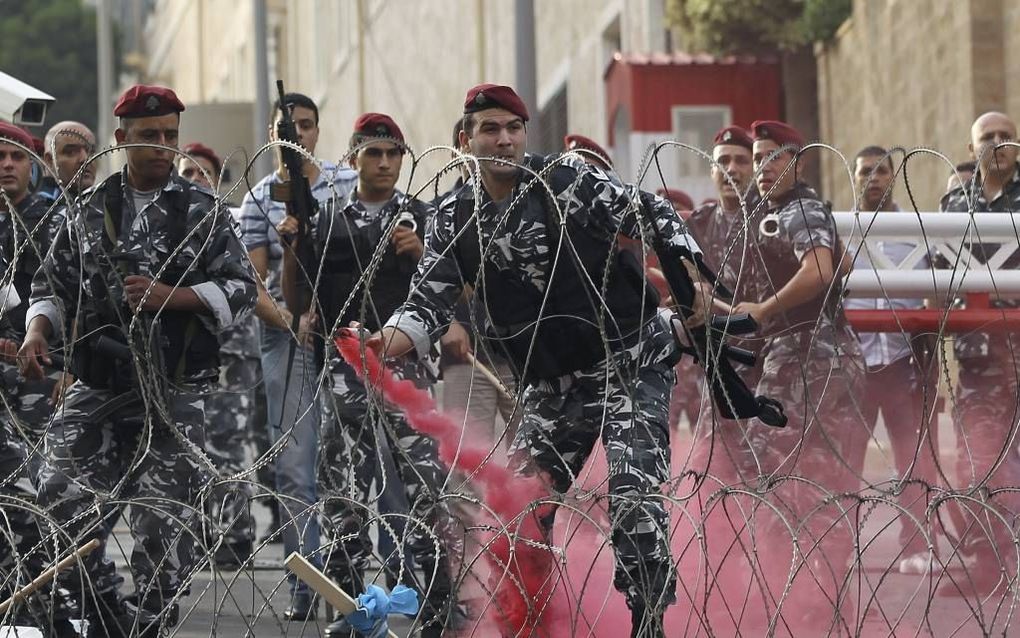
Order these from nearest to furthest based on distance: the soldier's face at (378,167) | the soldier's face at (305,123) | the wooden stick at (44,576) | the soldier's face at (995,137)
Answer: the wooden stick at (44,576)
the soldier's face at (378,167)
the soldier's face at (305,123)
the soldier's face at (995,137)

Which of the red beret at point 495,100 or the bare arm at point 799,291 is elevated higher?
the red beret at point 495,100

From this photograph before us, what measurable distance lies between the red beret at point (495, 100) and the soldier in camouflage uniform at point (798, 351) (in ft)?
4.39

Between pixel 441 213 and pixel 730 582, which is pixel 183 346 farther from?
pixel 730 582

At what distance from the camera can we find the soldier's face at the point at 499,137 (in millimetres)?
5238

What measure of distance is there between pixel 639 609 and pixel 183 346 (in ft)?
4.96

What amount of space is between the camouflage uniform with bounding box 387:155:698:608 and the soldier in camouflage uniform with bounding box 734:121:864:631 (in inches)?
44.3

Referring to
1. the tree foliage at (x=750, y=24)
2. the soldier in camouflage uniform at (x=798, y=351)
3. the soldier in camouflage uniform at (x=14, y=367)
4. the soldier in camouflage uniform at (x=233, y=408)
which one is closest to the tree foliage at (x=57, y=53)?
the tree foliage at (x=750, y=24)

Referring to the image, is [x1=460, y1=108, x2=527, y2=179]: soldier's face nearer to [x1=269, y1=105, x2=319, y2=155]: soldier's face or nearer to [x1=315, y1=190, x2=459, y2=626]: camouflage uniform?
[x1=315, y1=190, x2=459, y2=626]: camouflage uniform

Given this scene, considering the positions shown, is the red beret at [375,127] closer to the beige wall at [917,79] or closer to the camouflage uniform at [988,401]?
the camouflage uniform at [988,401]

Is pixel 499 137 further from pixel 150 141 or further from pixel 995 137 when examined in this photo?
pixel 995 137

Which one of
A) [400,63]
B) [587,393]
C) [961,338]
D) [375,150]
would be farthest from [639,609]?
[400,63]

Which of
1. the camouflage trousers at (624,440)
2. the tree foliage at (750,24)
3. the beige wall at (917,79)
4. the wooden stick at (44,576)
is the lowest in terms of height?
the wooden stick at (44,576)

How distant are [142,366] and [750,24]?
39.5 feet

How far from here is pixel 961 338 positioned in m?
7.34
